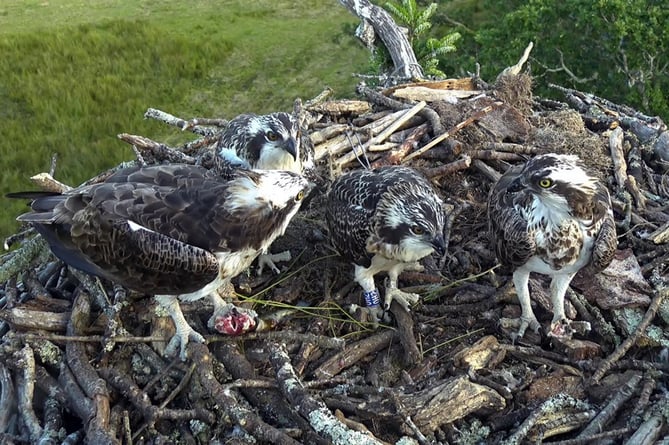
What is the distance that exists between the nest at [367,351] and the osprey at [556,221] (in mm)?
613

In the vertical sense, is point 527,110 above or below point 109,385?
above

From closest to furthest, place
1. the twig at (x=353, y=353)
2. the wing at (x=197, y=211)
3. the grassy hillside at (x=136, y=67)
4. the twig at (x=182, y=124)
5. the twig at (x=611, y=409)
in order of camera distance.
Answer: the twig at (x=611, y=409) → the wing at (x=197, y=211) → the twig at (x=353, y=353) → the twig at (x=182, y=124) → the grassy hillside at (x=136, y=67)

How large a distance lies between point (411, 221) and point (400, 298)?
72 centimetres

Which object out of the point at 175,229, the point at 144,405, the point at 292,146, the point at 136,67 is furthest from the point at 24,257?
the point at 136,67

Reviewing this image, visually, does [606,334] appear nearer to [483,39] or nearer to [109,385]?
[109,385]

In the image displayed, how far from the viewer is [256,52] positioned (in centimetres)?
1923

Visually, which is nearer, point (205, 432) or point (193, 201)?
point (205, 432)

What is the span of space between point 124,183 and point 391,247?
2.01 metres

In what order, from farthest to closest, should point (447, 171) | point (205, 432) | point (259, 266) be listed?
point (447, 171)
point (259, 266)
point (205, 432)

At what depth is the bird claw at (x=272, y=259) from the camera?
5.42m

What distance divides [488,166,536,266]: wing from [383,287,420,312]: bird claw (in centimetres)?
78

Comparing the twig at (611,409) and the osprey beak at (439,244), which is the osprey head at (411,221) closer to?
the osprey beak at (439,244)

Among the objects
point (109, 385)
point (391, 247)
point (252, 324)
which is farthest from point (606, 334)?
point (109, 385)

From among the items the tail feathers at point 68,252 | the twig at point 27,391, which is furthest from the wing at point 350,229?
the twig at point 27,391
